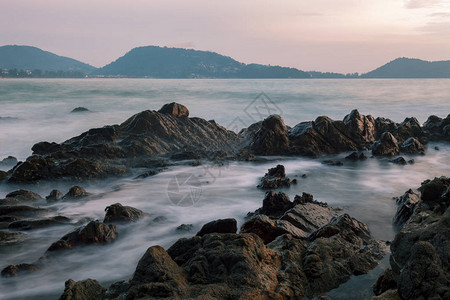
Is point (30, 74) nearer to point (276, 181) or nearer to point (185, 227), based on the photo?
point (276, 181)

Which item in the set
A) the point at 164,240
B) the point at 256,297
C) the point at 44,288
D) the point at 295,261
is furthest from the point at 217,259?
the point at 164,240

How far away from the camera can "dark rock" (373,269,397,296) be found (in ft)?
14.4

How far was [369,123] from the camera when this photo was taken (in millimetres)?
16906

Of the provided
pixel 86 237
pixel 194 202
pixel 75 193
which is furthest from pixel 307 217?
pixel 75 193

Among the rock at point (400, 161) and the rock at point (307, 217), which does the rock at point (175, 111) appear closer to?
the rock at point (400, 161)

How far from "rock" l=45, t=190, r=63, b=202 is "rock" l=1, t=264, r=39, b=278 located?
3.51 m


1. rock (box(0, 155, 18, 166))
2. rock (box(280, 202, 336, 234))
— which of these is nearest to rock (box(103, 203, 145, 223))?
rock (box(280, 202, 336, 234))

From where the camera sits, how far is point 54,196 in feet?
30.3

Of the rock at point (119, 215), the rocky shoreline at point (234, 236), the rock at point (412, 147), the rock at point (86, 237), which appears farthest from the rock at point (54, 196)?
the rock at point (412, 147)

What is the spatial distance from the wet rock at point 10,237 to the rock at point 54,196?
209 cm

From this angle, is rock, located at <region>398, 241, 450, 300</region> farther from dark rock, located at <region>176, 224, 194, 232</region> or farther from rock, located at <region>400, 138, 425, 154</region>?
rock, located at <region>400, 138, 425, 154</region>

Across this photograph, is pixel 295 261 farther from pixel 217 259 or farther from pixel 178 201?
pixel 178 201

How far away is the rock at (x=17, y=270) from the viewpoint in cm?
561

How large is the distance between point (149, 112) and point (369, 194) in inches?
338
